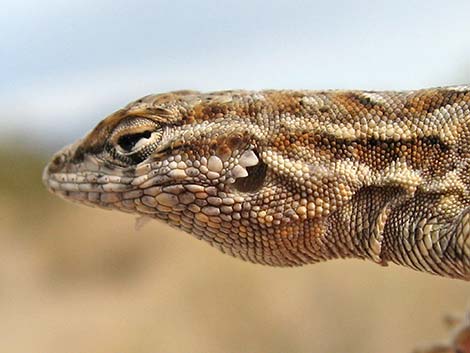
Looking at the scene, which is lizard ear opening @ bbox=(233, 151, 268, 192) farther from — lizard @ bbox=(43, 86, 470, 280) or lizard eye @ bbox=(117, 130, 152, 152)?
lizard eye @ bbox=(117, 130, 152, 152)

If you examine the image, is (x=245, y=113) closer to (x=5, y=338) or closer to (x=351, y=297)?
(x=351, y=297)

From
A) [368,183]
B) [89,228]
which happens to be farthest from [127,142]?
[89,228]

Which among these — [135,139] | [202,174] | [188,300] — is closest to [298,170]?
[202,174]

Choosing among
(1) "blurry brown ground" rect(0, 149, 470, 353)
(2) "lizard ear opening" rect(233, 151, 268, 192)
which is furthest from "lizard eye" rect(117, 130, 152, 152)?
(1) "blurry brown ground" rect(0, 149, 470, 353)

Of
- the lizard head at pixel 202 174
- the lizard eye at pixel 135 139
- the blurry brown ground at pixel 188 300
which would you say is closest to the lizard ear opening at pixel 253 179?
the lizard head at pixel 202 174

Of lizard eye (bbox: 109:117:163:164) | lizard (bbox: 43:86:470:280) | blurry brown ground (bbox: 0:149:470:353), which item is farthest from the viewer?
blurry brown ground (bbox: 0:149:470:353)

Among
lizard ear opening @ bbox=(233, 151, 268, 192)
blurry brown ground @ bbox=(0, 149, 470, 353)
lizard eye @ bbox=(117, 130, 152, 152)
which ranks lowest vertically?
blurry brown ground @ bbox=(0, 149, 470, 353)

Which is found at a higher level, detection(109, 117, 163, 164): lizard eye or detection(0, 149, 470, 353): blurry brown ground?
detection(109, 117, 163, 164): lizard eye

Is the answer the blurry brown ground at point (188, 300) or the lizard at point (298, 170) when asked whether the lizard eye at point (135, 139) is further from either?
the blurry brown ground at point (188, 300)
